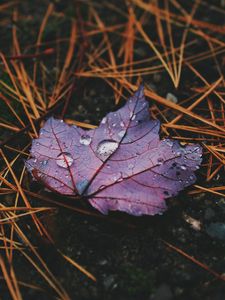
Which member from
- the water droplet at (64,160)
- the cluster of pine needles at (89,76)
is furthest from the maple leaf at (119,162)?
the cluster of pine needles at (89,76)

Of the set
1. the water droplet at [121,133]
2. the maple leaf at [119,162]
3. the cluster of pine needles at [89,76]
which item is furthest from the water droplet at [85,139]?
the cluster of pine needles at [89,76]

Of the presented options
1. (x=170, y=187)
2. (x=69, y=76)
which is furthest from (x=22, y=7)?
(x=170, y=187)

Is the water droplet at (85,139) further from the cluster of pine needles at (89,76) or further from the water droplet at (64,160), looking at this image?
the cluster of pine needles at (89,76)

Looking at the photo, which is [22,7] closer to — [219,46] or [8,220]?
[219,46]

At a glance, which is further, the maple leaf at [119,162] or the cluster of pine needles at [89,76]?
the cluster of pine needles at [89,76]

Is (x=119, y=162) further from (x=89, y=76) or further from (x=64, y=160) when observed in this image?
(x=89, y=76)

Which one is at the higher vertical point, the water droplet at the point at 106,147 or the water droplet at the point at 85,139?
the water droplet at the point at 85,139

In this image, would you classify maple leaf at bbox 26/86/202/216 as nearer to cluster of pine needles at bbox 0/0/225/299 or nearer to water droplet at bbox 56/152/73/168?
water droplet at bbox 56/152/73/168

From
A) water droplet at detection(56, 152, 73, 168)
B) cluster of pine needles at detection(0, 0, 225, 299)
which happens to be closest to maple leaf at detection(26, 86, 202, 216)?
water droplet at detection(56, 152, 73, 168)
